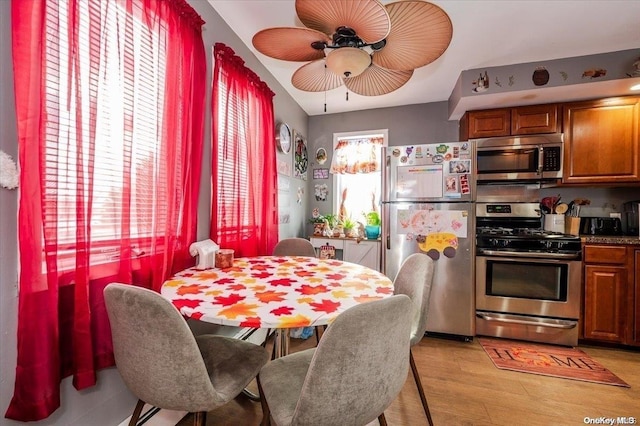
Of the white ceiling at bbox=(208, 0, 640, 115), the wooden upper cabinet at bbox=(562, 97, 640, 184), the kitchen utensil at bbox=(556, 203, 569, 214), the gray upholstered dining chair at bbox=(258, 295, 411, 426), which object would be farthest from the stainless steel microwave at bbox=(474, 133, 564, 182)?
the gray upholstered dining chair at bbox=(258, 295, 411, 426)

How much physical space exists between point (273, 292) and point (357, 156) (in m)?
2.74

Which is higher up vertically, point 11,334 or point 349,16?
point 349,16

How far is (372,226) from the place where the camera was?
123 inches

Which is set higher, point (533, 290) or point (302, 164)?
point (302, 164)

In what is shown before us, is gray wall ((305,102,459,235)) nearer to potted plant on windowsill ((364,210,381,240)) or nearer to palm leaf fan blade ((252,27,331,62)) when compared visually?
potted plant on windowsill ((364,210,381,240))

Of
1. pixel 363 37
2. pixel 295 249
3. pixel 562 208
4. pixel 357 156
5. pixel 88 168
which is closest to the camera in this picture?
pixel 88 168

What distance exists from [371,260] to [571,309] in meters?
1.75

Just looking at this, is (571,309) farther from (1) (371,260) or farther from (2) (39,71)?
(2) (39,71)

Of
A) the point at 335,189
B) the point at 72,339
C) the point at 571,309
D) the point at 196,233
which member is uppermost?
the point at 335,189

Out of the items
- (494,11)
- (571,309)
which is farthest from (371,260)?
(494,11)

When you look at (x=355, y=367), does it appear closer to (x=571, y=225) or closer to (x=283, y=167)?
(x=283, y=167)

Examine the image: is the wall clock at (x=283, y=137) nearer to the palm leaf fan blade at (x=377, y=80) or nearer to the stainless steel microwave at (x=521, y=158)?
the palm leaf fan blade at (x=377, y=80)

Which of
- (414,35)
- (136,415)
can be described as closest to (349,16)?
(414,35)

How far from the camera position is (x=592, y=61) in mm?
2322
